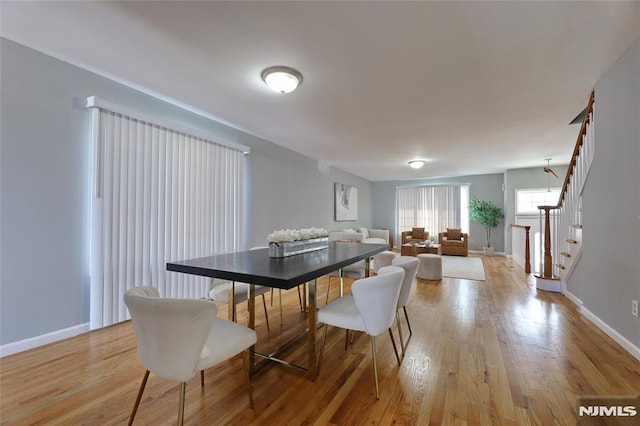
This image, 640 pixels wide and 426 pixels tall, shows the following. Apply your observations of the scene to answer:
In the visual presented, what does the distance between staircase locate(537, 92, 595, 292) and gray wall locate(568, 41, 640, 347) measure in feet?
0.98

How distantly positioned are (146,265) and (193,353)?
7.15 feet

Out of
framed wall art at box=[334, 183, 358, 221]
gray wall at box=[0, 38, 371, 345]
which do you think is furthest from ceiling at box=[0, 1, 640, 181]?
framed wall art at box=[334, 183, 358, 221]

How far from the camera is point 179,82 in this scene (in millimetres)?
2693

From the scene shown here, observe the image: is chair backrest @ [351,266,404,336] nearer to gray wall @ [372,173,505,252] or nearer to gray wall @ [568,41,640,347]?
gray wall @ [568,41,640,347]

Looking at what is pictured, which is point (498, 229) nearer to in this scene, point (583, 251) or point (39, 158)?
point (583, 251)

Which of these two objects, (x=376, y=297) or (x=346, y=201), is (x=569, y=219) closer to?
(x=376, y=297)

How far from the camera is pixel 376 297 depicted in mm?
1639

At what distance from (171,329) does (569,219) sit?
4.80 meters

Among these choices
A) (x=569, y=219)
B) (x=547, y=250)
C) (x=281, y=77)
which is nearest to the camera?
(x=281, y=77)

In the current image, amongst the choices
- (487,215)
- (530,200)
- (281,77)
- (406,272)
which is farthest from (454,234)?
(281,77)

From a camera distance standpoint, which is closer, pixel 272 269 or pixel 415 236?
pixel 272 269

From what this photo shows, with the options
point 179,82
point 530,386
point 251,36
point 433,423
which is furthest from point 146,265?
point 530,386

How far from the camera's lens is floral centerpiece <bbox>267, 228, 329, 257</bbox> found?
2.12 m

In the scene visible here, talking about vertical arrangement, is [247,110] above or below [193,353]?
above
